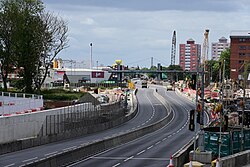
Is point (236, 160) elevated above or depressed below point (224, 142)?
below

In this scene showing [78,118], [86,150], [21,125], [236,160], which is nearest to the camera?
[236,160]

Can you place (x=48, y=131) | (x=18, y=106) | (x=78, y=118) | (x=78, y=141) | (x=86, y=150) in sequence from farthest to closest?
(x=78, y=118) < (x=48, y=131) < (x=78, y=141) < (x=18, y=106) < (x=86, y=150)

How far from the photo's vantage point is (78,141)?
212ft

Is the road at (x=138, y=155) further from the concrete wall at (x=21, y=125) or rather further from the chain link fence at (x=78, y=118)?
the concrete wall at (x=21, y=125)

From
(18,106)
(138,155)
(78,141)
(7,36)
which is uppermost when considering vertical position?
(7,36)

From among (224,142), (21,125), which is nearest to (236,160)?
(224,142)

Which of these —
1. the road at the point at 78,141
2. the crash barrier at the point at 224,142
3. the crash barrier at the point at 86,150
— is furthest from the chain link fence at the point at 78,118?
the crash barrier at the point at 224,142

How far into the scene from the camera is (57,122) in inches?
2694

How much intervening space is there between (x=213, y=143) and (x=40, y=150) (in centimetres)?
2154

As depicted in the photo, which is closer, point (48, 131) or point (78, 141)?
point (78, 141)

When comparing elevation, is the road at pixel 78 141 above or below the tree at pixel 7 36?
below

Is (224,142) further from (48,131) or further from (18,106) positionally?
(48,131)

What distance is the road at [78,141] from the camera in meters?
45.0

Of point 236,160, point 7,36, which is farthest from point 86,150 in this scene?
point 7,36
